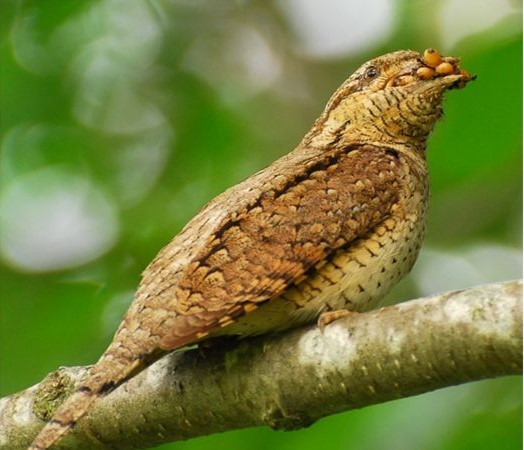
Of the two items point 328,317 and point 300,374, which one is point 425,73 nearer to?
point 328,317

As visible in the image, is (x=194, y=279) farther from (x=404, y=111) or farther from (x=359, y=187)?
(x=404, y=111)

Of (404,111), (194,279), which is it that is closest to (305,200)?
(194,279)

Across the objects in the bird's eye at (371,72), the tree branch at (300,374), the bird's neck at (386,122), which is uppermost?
the bird's eye at (371,72)

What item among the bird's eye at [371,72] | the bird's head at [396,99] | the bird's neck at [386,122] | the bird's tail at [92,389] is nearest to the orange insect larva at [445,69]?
the bird's head at [396,99]

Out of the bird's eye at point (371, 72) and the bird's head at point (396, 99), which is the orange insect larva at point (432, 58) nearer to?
the bird's head at point (396, 99)

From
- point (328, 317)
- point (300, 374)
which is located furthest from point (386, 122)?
point (300, 374)

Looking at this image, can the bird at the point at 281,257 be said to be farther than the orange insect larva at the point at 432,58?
No
